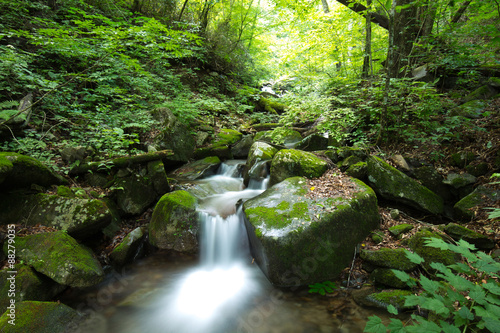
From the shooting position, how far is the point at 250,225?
406 cm

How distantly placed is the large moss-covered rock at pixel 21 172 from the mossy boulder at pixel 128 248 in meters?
1.81

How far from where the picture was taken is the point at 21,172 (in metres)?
3.76

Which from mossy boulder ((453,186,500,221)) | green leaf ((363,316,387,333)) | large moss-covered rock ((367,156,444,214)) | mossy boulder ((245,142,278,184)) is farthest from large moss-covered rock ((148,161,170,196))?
mossy boulder ((453,186,500,221))

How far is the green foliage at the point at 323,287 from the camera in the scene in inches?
136

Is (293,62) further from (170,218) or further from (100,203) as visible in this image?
(100,203)

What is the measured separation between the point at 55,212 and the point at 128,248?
4.43 ft

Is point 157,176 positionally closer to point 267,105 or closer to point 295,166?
point 295,166

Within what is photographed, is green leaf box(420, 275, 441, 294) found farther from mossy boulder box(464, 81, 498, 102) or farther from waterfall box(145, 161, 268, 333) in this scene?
mossy boulder box(464, 81, 498, 102)

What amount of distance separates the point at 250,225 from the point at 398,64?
652cm

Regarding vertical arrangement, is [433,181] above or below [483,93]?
below

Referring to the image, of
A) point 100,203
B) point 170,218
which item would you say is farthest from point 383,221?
point 100,203

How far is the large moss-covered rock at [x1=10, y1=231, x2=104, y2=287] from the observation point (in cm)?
306

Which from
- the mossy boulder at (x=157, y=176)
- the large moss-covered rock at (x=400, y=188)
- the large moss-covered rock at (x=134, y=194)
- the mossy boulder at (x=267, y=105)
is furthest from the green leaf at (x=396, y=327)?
the mossy boulder at (x=267, y=105)

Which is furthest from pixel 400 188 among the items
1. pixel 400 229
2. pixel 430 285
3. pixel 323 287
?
pixel 430 285
